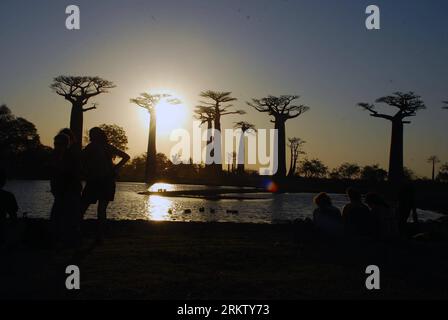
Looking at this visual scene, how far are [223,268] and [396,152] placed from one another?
1709 inches

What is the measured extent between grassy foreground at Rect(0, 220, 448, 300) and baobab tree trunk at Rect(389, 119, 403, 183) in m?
40.0

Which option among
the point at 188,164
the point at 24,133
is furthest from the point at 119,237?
the point at 188,164

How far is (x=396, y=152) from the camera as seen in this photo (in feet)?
149

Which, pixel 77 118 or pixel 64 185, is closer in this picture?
pixel 64 185

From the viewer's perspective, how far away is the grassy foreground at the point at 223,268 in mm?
4141

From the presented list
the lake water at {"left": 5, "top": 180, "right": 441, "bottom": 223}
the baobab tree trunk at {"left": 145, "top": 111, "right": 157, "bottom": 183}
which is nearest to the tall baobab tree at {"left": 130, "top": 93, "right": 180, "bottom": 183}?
the baobab tree trunk at {"left": 145, "top": 111, "right": 157, "bottom": 183}

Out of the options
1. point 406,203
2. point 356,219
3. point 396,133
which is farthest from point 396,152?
point 356,219

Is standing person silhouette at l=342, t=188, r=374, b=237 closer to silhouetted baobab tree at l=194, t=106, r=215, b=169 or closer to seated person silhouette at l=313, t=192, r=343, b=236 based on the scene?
seated person silhouette at l=313, t=192, r=343, b=236

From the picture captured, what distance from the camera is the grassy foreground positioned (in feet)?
13.6

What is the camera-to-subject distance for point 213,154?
68.3m

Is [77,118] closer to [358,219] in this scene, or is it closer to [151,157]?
[151,157]
